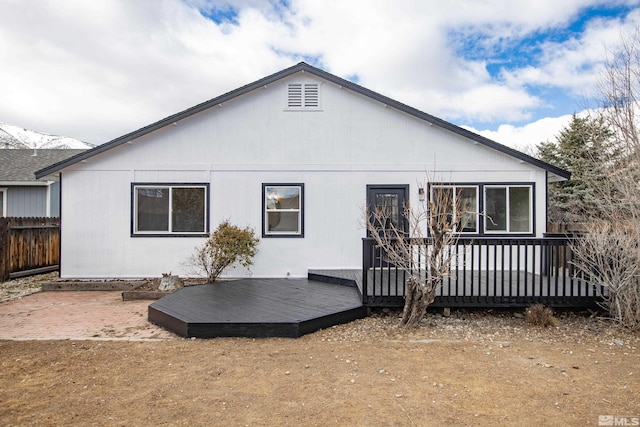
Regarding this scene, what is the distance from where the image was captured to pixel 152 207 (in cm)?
924

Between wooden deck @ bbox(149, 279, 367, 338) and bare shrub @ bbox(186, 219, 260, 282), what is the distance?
2.43 ft

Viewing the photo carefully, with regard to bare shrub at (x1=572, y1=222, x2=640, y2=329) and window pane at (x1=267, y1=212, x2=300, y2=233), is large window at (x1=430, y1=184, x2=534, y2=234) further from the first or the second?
window pane at (x1=267, y1=212, x2=300, y2=233)

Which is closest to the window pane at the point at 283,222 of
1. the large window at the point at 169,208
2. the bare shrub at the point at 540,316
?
the large window at the point at 169,208

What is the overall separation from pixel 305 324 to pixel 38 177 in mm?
8136

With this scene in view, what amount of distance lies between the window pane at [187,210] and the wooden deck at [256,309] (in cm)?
192

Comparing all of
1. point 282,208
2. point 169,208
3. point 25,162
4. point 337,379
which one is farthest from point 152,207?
point 25,162

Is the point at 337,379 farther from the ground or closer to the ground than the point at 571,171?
closer to the ground

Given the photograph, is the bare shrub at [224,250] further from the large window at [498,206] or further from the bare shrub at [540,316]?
the bare shrub at [540,316]

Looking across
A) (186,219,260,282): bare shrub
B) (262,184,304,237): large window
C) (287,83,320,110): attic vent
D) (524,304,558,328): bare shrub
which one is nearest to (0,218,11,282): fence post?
(186,219,260,282): bare shrub

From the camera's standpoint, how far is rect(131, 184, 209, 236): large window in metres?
9.18

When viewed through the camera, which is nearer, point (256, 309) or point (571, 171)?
point (256, 309)

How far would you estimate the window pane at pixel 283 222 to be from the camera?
361 inches

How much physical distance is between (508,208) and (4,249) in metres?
13.0

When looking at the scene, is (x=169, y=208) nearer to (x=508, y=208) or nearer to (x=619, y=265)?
(x=508, y=208)
